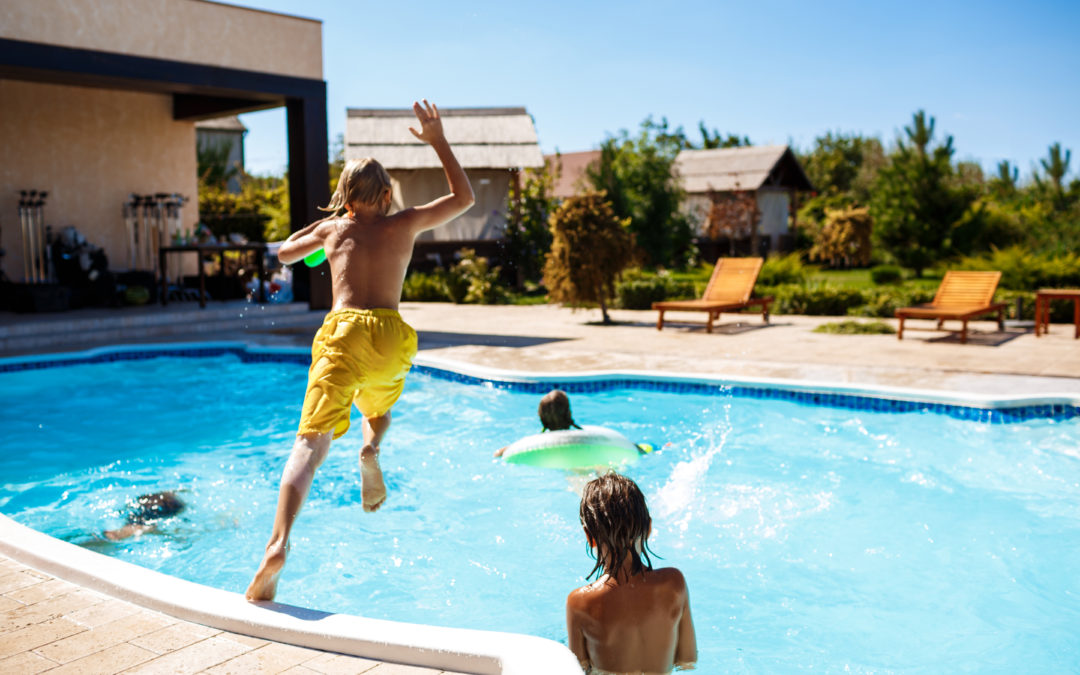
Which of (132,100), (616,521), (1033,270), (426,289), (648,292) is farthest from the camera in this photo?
(426,289)

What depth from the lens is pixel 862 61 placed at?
31578 millimetres

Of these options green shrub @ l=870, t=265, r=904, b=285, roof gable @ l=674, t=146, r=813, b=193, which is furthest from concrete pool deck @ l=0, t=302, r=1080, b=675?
roof gable @ l=674, t=146, r=813, b=193

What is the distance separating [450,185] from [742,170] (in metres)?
31.1

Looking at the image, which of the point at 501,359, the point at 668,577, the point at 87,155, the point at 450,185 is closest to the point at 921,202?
the point at 501,359

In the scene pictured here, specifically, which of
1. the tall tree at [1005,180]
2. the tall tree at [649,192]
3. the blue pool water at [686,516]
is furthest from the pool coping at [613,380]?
the tall tree at [1005,180]

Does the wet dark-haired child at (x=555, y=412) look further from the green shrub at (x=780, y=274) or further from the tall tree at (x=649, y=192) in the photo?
the tall tree at (x=649, y=192)

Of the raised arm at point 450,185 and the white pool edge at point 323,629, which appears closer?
the white pool edge at point 323,629

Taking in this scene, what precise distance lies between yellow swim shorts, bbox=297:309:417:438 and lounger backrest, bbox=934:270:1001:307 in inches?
398

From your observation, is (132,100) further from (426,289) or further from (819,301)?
(819,301)

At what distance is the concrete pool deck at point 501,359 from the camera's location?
2539 mm

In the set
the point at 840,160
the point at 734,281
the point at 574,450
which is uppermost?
the point at 840,160

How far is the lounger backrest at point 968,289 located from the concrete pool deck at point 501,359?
462mm

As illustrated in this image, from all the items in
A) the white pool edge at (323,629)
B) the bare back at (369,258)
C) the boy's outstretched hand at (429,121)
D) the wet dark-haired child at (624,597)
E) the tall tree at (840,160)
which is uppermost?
the tall tree at (840,160)

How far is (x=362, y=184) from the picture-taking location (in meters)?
3.40
